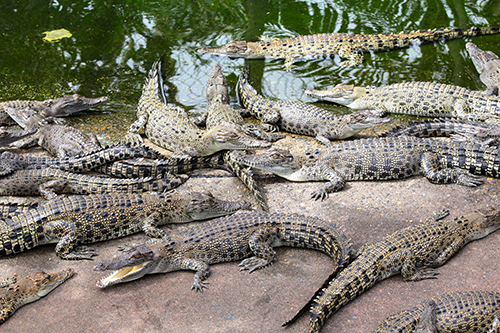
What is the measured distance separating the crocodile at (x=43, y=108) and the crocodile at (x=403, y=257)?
4628 millimetres

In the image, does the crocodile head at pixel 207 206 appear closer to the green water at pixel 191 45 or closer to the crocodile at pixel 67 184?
the crocodile at pixel 67 184

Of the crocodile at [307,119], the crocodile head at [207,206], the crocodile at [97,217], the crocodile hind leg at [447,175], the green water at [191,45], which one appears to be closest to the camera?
the crocodile at [97,217]

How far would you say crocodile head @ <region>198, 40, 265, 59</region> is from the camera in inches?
337

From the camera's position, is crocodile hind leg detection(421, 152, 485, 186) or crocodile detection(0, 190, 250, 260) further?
crocodile hind leg detection(421, 152, 485, 186)

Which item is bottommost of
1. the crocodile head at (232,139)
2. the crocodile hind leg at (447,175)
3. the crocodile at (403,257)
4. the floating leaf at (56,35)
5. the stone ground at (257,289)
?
the stone ground at (257,289)

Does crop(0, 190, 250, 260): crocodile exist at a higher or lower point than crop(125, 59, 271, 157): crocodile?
lower

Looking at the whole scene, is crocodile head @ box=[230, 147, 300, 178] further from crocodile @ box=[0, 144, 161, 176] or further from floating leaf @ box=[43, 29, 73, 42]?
floating leaf @ box=[43, 29, 73, 42]

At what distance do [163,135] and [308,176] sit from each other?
2040 millimetres

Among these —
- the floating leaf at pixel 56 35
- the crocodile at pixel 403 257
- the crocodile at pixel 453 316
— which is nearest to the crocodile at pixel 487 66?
the crocodile at pixel 403 257

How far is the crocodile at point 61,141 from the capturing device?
5.97 meters

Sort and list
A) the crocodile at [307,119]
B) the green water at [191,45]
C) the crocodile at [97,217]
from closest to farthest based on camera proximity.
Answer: the crocodile at [97,217] → the crocodile at [307,119] → the green water at [191,45]

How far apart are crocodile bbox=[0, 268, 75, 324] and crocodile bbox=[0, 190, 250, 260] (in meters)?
0.39

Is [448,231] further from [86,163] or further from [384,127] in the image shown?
[86,163]

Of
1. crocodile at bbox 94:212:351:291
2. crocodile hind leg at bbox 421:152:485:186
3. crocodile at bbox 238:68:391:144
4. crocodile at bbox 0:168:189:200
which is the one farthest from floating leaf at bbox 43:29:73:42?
crocodile hind leg at bbox 421:152:485:186
